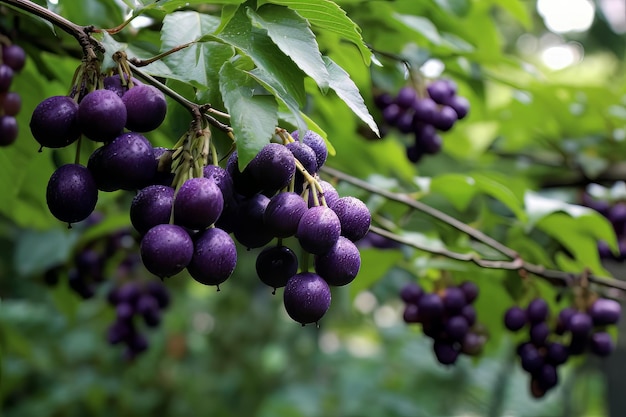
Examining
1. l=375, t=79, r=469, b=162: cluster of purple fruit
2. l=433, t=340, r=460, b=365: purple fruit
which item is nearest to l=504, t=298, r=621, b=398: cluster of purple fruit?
l=433, t=340, r=460, b=365: purple fruit

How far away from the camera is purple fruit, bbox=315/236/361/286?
671mm

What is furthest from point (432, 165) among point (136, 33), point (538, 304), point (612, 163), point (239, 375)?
point (239, 375)

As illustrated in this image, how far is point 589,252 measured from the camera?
1524 millimetres

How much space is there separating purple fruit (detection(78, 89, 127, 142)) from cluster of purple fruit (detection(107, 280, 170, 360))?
56.0 inches

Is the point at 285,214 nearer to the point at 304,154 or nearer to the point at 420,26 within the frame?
the point at 304,154

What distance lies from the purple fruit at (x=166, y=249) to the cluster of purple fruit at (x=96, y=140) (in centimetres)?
7

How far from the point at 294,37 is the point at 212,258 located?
24cm

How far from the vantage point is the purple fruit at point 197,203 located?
610 millimetres

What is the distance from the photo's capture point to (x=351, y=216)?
696mm

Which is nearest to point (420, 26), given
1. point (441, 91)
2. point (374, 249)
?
point (441, 91)

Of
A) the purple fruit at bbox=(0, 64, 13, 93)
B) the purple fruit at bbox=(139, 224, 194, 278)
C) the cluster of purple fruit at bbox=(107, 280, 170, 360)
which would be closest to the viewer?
the purple fruit at bbox=(139, 224, 194, 278)

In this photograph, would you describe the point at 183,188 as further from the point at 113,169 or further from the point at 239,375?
the point at 239,375

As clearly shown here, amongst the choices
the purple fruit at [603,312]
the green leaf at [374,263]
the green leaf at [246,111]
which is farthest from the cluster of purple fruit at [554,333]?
the green leaf at [246,111]

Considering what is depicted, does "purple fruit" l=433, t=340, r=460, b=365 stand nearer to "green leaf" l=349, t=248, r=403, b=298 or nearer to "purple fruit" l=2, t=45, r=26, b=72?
"green leaf" l=349, t=248, r=403, b=298
